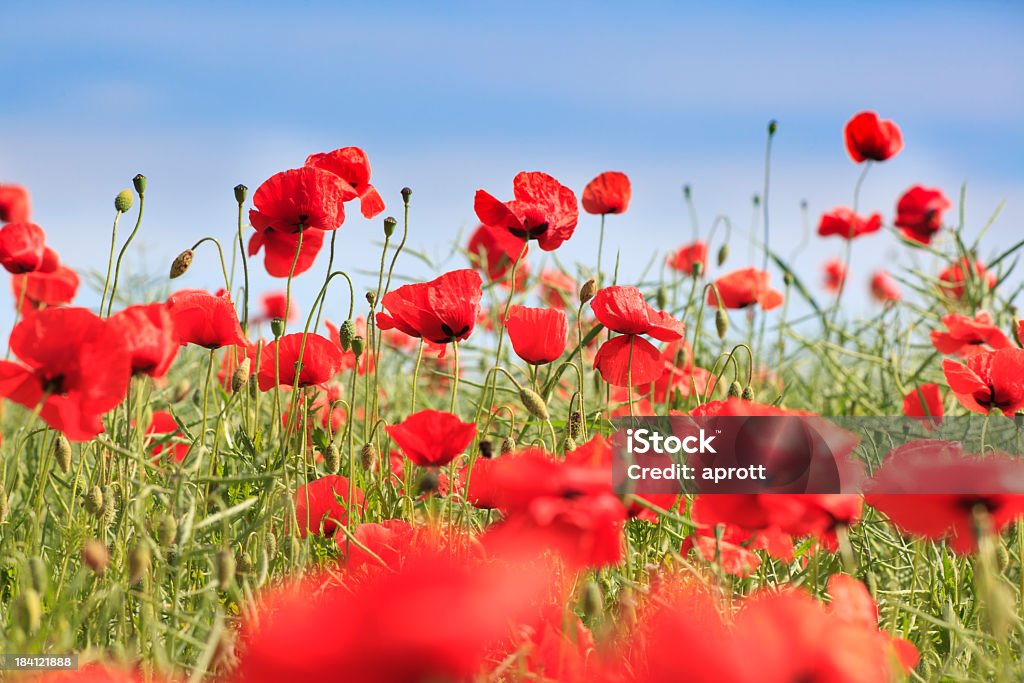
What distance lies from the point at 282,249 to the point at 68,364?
668 mm

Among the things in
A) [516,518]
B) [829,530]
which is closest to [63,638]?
[516,518]

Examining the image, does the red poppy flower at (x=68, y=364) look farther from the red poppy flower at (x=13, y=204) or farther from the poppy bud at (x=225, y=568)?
the red poppy flower at (x=13, y=204)

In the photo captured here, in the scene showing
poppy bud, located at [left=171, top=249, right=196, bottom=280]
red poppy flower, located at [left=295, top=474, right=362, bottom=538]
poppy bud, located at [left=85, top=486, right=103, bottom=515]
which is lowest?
red poppy flower, located at [left=295, top=474, right=362, bottom=538]

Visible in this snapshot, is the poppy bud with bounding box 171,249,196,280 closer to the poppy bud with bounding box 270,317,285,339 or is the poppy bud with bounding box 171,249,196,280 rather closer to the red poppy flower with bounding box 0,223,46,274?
the poppy bud with bounding box 270,317,285,339

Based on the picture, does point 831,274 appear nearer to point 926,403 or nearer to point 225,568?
point 926,403

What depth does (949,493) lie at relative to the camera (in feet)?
2.98

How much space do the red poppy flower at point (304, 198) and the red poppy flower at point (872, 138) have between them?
1701 millimetres

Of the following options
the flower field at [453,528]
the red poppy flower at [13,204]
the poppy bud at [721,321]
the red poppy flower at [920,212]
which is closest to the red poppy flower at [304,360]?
the flower field at [453,528]

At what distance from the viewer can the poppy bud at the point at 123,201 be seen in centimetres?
127

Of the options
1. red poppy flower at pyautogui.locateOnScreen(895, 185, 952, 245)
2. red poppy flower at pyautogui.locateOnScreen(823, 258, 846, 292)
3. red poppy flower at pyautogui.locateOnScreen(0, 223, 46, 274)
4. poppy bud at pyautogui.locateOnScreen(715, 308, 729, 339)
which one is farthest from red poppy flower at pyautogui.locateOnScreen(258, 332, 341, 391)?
red poppy flower at pyautogui.locateOnScreen(823, 258, 846, 292)

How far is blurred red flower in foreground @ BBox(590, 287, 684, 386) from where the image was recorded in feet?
4.38

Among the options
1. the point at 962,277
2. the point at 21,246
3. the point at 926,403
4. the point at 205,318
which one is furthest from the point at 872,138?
the point at 21,246

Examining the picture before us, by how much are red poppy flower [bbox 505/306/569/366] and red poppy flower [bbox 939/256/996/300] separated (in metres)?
1.56

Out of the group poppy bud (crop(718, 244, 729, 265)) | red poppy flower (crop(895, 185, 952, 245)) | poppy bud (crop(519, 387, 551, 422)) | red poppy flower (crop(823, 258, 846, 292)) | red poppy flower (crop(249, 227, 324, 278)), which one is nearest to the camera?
poppy bud (crop(519, 387, 551, 422))
